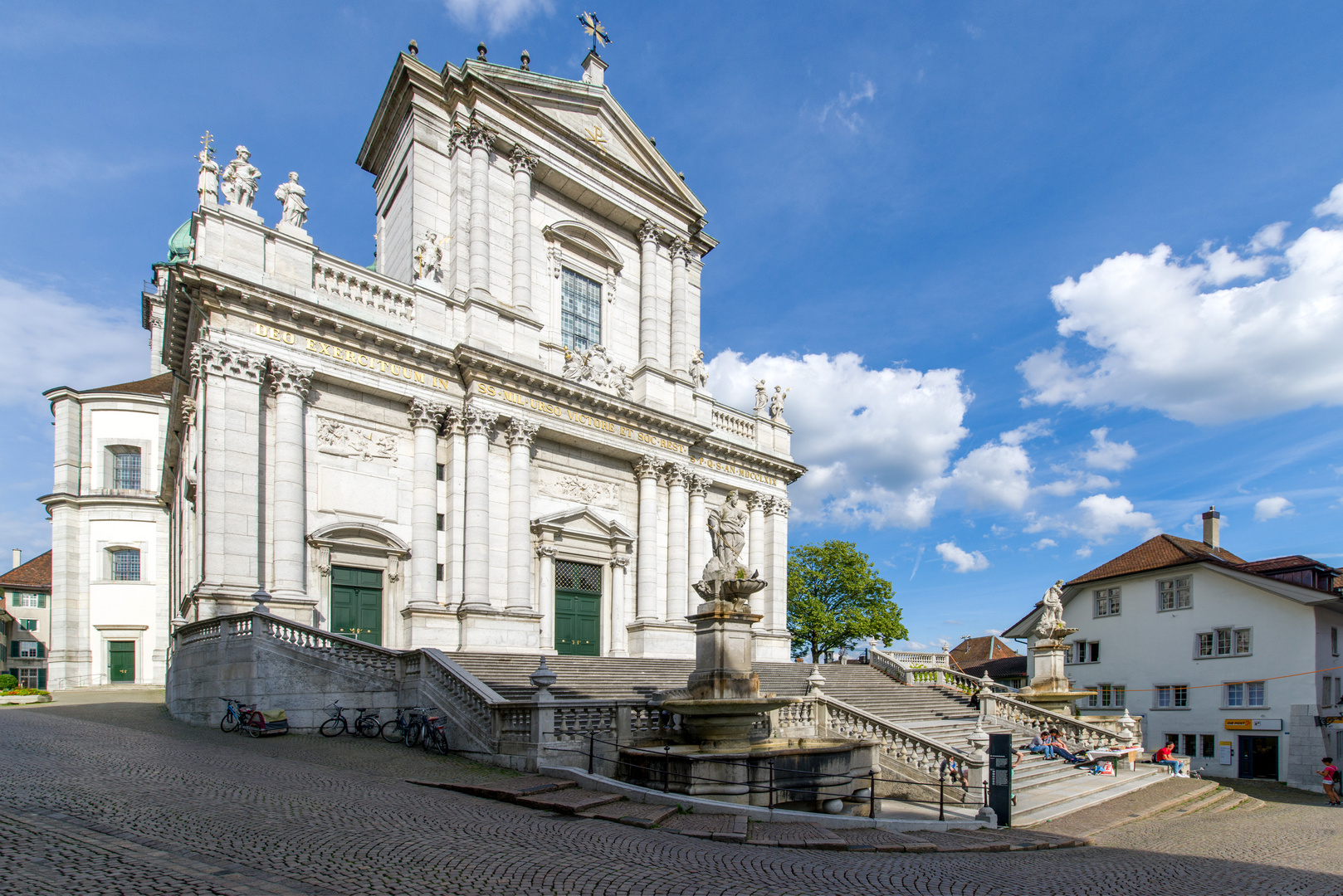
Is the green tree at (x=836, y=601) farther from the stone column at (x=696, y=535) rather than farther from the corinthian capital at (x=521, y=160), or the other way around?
the corinthian capital at (x=521, y=160)

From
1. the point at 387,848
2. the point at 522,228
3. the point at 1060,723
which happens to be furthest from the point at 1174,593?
the point at 387,848

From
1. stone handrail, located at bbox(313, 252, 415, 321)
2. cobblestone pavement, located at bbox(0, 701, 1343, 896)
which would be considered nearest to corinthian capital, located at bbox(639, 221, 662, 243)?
stone handrail, located at bbox(313, 252, 415, 321)

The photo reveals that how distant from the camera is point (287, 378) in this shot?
848 inches

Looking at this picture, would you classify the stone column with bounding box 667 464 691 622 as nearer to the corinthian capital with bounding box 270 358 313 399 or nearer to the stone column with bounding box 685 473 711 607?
the stone column with bounding box 685 473 711 607

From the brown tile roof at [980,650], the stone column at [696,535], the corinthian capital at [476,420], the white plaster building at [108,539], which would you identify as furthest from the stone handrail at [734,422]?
the brown tile roof at [980,650]

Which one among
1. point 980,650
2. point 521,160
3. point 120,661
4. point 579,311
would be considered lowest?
point 980,650

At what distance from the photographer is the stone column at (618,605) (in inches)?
1113

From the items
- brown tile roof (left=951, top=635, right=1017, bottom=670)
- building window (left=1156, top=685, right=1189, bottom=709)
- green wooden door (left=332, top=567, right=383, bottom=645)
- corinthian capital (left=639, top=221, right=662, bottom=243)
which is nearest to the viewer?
green wooden door (left=332, top=567, right=383, bottom=645)

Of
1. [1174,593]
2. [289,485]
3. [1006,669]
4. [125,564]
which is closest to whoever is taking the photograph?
[289,485]

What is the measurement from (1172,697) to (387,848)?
39.1 meters

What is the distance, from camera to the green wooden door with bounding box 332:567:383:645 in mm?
22359

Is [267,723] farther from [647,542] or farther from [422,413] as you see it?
[647,542]

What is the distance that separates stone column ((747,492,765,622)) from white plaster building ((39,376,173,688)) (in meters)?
30.5

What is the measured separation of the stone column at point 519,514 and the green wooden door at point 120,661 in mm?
29541
